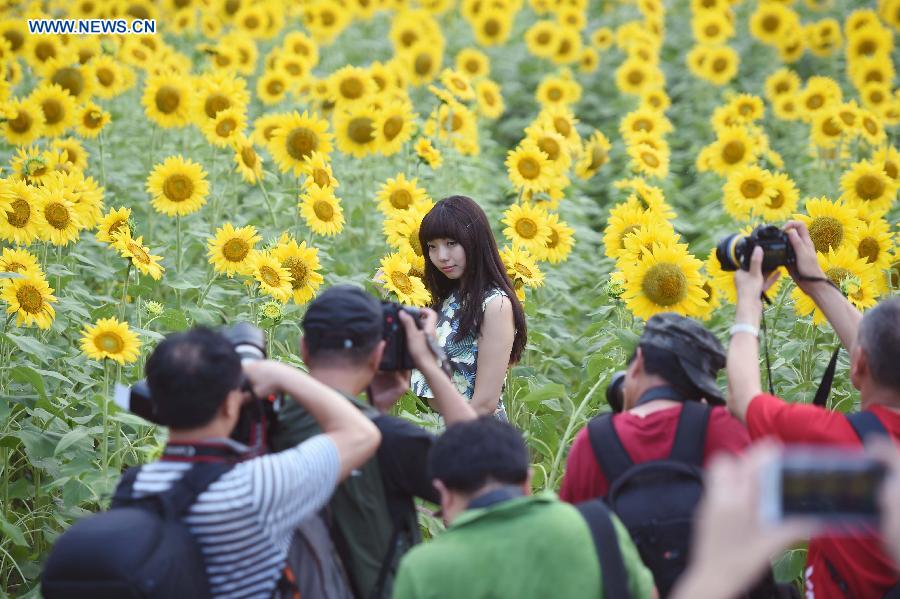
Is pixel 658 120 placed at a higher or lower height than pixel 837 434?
higher

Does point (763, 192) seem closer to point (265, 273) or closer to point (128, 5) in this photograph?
point (265, 273)

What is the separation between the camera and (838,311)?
3.25 meters

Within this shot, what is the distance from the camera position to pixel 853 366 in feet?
9.25

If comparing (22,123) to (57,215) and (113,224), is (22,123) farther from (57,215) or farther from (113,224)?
(113,224)

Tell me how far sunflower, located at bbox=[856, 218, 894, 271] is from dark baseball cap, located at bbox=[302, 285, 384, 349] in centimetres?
293

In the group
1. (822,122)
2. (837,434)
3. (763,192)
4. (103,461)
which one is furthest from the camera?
(822,122)

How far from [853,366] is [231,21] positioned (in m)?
8.06

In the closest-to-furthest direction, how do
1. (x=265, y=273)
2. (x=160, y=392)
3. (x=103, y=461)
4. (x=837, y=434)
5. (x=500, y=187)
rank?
(x=160, y=392)
(x=837, y=434)
(x=103, y=461)
(x=265, y=273)
(x=500, y=187)

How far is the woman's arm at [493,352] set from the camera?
4.04 meters

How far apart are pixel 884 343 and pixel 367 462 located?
124 centimetres

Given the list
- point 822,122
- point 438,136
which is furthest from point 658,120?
point 438,136

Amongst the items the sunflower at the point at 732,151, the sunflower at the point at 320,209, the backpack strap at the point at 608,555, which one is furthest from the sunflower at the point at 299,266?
the sunflower at the point at 732,151

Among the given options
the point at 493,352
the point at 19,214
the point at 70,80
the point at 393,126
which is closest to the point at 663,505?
the point at 493,352

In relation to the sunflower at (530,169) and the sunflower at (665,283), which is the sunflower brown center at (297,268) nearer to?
the sunflower at (665,283)
